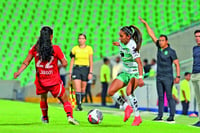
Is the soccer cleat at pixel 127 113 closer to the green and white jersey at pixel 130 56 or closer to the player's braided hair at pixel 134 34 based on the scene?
the green and white jersey at pixel 130 56

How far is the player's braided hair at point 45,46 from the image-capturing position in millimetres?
9094

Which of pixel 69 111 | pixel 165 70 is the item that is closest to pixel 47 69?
pixel 69 111

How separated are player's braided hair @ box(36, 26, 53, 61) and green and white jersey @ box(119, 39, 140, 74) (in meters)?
1.38

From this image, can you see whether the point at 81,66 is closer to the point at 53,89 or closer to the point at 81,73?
the point at 81,73

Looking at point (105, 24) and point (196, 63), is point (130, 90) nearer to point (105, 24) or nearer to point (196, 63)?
point (196, 63)

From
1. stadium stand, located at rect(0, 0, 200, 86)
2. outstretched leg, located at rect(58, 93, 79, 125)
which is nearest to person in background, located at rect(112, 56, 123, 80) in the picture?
stadium stand, located at rect(0, 0, 200, 86)

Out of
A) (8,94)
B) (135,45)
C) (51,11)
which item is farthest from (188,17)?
(135,45)

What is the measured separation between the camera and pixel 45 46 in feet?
30.0

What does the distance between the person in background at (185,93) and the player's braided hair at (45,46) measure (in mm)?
8812

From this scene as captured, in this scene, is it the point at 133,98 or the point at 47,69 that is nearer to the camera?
the point at 47,69

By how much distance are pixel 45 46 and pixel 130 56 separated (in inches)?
62.0

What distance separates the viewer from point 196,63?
11539 mm

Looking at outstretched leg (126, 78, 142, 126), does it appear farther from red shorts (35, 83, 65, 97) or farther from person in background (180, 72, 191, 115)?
person in background (180, 72, 191, 115)

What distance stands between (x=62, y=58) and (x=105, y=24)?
65.5 feet
